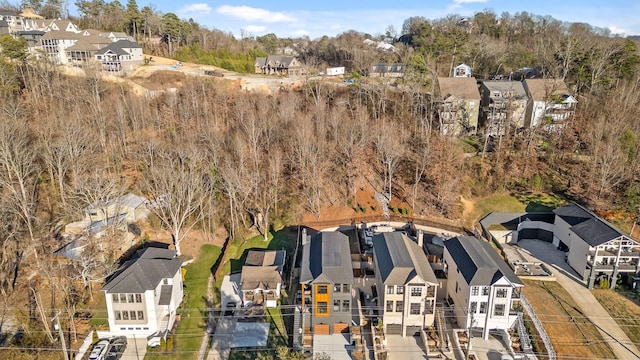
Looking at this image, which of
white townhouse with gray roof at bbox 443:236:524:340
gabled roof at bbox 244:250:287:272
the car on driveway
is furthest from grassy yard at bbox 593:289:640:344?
the car on driveway

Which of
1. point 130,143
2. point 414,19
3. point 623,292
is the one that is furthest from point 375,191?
point 414,19

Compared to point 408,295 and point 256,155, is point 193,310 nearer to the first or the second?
point 408,295

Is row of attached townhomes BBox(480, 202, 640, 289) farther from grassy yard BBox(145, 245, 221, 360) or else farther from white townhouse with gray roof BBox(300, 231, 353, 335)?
grassy yard BBox(145, 245, 221, 360)

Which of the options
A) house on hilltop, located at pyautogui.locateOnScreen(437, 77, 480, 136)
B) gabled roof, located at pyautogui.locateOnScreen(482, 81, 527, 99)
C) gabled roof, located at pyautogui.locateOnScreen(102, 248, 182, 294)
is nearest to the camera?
gabled roof, located at pyautogui.locateOnScreen(102, 248, 182, 294)

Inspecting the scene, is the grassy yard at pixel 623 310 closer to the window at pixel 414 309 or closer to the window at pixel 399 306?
the window at pixel 414 309

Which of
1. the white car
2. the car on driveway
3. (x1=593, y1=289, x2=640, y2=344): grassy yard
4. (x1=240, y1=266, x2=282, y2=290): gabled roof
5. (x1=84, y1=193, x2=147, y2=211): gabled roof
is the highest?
(x1=84, y1=193, x2=147, y2=211): gabled roof

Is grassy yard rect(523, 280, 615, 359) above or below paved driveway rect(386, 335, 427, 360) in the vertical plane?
above

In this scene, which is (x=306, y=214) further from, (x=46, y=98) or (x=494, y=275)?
(x=46, y=98)

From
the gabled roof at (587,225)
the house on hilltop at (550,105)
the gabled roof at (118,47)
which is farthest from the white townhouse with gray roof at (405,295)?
the gabled roof at (118,47)
